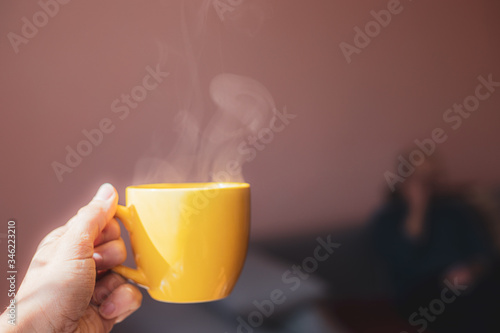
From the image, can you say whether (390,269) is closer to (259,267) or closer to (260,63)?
(259,267)

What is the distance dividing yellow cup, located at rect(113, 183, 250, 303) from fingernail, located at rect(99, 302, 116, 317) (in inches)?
7.2

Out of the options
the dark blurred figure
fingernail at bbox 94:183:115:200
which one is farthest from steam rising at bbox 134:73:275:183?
the dark blurred figure

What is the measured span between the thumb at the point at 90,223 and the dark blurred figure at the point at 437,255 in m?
0.63

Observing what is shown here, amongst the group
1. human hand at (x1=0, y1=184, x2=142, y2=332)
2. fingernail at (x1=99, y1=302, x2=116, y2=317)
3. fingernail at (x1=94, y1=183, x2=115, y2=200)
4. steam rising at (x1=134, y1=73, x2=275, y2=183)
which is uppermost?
steam rising at (x1=134, y1=73, x2=275, y2=183)

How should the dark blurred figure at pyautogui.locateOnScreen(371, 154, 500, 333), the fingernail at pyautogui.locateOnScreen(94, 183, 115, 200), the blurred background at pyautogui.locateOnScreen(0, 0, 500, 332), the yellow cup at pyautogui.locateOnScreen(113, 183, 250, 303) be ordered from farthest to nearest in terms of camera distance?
the dark blurred figure at pyautogui.locateOnScreen(371, 154, 500, 333), the blurred background at pyautogui.locateOnScreen(0, 0, 500, 332), the fingernail at pyautogui.locateOnScreen(94, 183, 115, 200), the yellow cup at pyautogui.locateOnScreen(113, 183, 250, 303)

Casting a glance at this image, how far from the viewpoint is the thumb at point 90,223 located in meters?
0.59

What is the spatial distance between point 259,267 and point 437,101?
60 centimetres

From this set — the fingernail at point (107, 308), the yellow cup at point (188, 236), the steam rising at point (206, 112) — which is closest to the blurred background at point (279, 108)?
the steam rising at point (206, 112)

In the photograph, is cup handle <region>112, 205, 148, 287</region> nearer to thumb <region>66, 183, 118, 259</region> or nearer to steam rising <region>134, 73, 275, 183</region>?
thumb <region>66, 183, 118, 259</region>

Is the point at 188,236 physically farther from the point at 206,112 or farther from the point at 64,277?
the point at 206,112

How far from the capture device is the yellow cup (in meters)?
0.54

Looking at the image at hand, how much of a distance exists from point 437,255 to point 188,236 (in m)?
0.72

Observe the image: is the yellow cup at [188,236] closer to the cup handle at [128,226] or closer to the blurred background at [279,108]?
the cup handle at [128,226]

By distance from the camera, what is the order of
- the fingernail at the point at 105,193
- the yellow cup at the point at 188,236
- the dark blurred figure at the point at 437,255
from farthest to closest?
the dark blurred figure at the point at 437,255, the fingernail at the point at 105,193, the yellow cup at the point at 188,236
